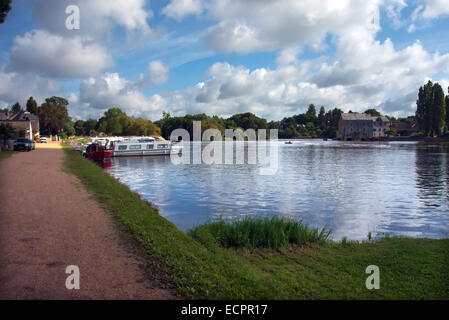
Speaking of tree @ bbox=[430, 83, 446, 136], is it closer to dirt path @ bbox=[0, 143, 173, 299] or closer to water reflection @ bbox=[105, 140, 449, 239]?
water reflection @ bbox=[105, 140, 449, 239]

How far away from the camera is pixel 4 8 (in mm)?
12930

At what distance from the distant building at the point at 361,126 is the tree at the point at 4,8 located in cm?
15937

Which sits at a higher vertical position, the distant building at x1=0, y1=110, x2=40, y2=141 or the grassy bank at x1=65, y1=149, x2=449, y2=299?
the distant building at x1=0, y1=110, x2=40, y2=141

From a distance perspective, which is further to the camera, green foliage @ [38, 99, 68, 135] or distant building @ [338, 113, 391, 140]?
distant building @ [338, 113, 391, 140]

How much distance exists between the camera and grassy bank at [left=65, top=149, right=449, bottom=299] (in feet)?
20.1

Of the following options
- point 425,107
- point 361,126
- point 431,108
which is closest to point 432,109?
point 431,108

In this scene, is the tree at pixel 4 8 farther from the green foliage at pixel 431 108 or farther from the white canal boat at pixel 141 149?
the green foliage at pixel 431 108

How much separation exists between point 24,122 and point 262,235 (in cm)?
9327

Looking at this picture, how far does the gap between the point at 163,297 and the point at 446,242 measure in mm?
8539

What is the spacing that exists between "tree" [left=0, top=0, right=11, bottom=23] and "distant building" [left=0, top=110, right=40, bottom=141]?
78.2m

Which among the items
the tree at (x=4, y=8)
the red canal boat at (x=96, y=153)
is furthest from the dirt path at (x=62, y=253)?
the red canal boat at (x=96, y=153)
